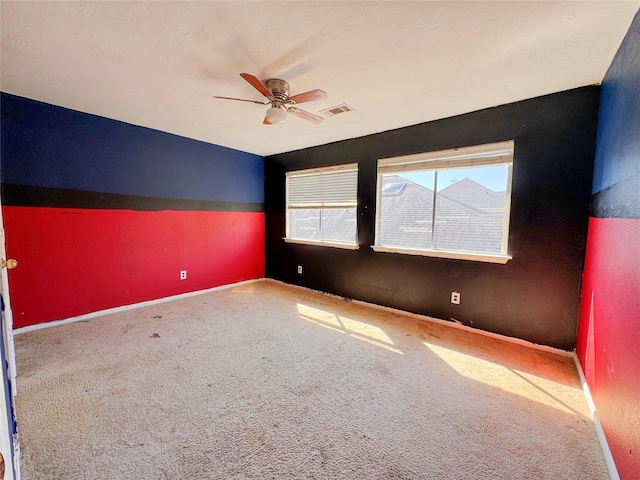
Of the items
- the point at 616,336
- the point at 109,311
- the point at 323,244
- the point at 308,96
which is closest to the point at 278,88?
the point at 308,96

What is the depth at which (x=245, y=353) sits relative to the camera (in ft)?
7.52

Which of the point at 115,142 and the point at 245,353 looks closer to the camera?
the point at 245,353

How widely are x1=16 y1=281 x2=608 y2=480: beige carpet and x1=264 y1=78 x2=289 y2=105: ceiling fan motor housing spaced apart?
2.16 meters

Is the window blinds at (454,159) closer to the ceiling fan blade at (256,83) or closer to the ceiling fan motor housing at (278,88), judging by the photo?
the ceiling fan motor housing at (278,88)

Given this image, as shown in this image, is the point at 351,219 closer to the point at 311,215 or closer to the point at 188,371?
the point at 311,215

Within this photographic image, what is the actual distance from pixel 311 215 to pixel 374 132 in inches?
61.3

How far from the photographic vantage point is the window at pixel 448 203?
2.60 m

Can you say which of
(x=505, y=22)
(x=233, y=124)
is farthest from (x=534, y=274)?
(x=233, y=124)

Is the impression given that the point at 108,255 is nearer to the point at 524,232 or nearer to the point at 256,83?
the point at 256,83

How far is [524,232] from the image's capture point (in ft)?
8.06

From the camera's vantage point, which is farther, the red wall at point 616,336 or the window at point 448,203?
the window at point 448,203

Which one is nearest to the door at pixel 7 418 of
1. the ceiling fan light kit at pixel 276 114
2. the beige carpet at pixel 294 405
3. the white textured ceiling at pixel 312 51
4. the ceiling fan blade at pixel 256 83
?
the beige carpet at pixel 294 405

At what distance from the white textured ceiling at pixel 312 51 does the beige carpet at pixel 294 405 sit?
90.2 inches

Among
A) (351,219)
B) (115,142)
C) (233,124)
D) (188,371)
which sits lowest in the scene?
(188,371)
